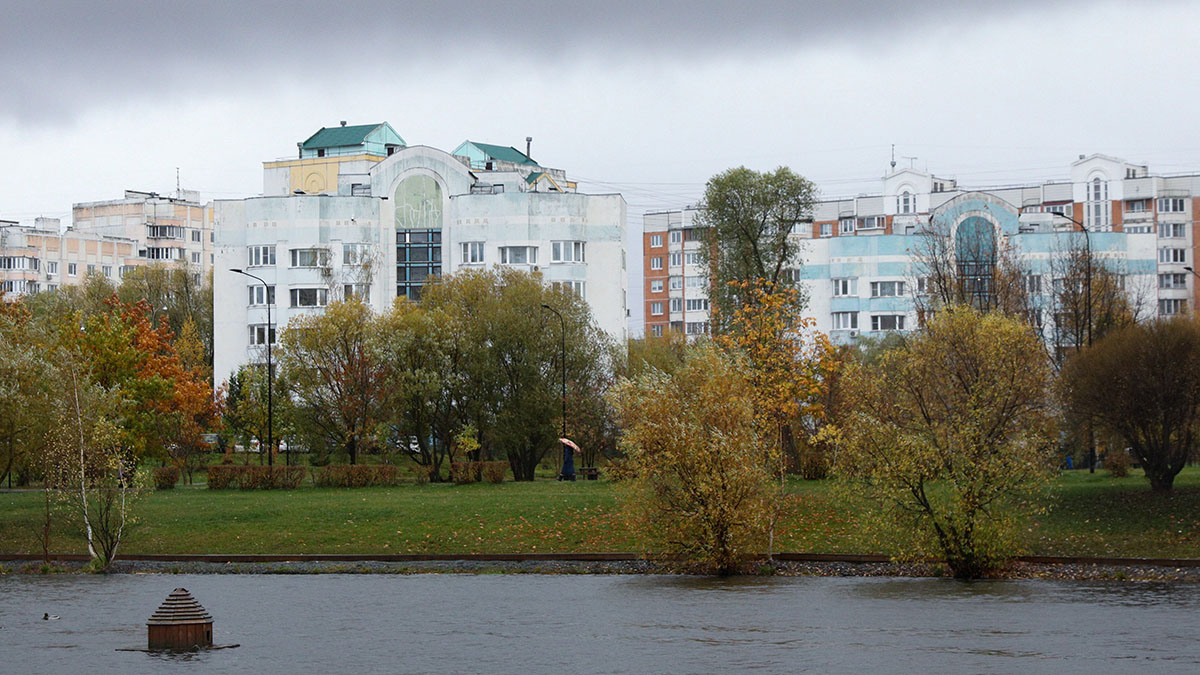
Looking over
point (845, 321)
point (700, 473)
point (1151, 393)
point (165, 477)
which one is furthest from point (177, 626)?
point (845, 321)

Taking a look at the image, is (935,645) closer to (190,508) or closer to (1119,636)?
(1119,636)

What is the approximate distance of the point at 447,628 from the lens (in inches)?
1067

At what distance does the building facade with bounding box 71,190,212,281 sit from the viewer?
561 feet

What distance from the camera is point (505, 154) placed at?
13825 centimetres

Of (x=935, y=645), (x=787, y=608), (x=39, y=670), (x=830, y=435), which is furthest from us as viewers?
(x=830, y=435)

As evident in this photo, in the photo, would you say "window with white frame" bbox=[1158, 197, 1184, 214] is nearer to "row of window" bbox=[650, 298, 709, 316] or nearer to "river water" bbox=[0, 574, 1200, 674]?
"row of window" bbox=[650, 298, 709, 316]

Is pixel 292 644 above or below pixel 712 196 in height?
below

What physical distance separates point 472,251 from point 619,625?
75.9m

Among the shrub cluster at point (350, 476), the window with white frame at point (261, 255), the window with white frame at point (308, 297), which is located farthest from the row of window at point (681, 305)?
the shrub cluster at point (350, 476)

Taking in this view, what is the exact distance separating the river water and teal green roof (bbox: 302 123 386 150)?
3933 inches

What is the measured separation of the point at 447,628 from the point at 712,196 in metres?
57.2

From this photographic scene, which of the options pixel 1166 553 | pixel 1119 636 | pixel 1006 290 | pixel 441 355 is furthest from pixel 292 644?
pixel 1006 290

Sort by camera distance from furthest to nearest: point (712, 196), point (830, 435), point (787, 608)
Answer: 1. point (712, 196)
2. point (830, 435)
3. point (787, 608)

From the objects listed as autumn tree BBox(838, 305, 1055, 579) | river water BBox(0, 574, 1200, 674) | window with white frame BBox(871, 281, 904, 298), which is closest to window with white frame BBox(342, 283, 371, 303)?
window with white frame BBox(871, 281, 904, 298)
